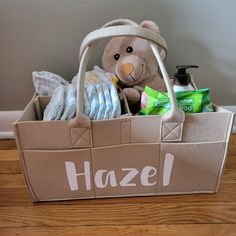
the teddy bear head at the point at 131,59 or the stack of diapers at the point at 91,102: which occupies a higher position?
the teddy bear head at the point at 131,59

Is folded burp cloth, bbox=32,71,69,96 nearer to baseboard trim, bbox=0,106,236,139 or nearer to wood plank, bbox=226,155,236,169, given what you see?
baseboard trim, bbox=0,106,236,139

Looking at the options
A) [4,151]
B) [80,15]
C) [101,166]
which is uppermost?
[80,15]

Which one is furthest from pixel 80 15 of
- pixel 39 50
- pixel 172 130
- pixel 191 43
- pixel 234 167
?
pixel 234 167

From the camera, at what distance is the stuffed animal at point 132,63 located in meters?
0.73

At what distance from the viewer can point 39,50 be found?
845 millimetres

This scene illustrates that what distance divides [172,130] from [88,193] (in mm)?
253

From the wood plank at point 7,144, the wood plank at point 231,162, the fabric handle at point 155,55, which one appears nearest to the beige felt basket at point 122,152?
the fabric handle at point 155,55

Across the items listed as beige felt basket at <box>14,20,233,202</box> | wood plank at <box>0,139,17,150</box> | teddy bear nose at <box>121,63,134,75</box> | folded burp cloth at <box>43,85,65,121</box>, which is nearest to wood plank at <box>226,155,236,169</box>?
beige felt basket at <box>14,20,233,202</box>

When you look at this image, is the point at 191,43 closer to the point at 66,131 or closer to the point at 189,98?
the point at 189,98

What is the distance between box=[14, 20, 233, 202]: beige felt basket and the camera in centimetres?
57

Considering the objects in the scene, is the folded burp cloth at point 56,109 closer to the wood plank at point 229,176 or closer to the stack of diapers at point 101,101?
the stack of diapers at point 101,101

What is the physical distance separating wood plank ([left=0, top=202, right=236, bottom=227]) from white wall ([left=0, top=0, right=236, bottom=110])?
16.7 inches

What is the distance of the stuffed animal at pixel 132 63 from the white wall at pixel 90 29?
100mm

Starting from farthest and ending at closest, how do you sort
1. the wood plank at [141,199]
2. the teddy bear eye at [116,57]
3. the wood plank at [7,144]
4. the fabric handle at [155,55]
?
the wood plank at [7,144] < the teddy bear eye at [116,57] < the wood plank at [141,199] < the fabric handle at [155,55]
